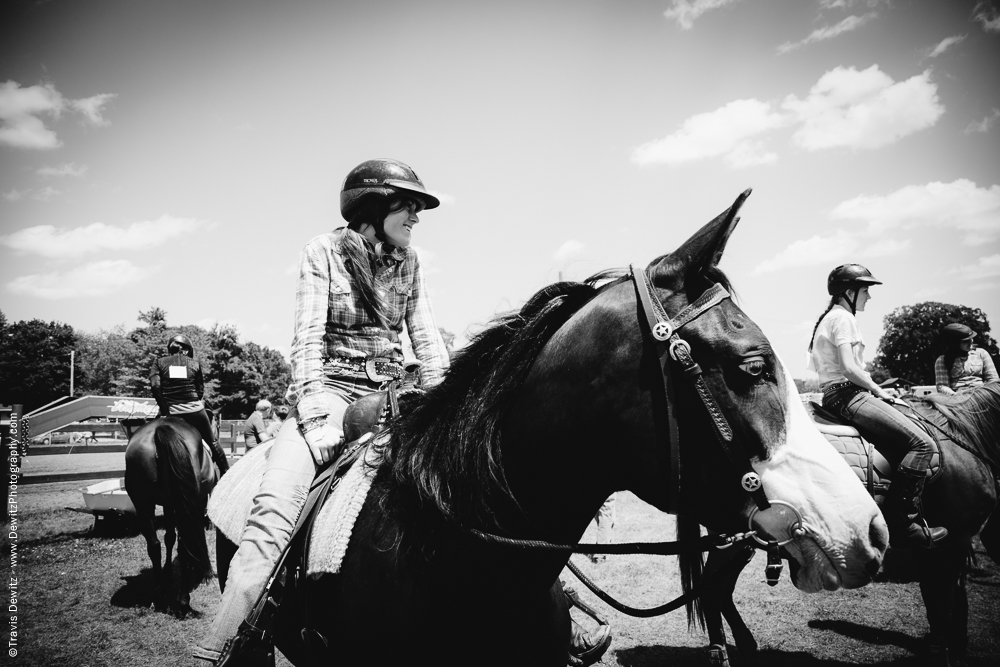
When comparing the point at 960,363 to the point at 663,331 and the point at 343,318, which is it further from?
the point at 343,318

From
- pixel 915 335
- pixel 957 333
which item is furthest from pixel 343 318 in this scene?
pixel 915 335

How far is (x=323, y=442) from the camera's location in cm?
241

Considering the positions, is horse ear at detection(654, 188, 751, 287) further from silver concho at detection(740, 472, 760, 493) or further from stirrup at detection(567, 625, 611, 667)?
stirrup at detection(567, 625, 611, 667)

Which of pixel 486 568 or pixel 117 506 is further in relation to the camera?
pixel 117 506

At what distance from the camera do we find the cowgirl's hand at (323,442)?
2.40 m

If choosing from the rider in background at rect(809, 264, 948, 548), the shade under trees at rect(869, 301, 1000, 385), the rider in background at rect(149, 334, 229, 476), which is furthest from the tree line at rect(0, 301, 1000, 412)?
the rider in background at rect(809, 264, 948, 548)

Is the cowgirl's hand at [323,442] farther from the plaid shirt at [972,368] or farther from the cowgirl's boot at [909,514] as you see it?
the plaid shirt at [972,368]

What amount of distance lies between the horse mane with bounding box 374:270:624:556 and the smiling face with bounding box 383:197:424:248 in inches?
41.0

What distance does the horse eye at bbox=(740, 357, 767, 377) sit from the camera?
5.11ft

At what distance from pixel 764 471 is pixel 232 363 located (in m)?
68.4

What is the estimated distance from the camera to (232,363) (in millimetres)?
61000

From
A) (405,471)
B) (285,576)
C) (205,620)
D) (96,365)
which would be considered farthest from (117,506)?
(96,365)

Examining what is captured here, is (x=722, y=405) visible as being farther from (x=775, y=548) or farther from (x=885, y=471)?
(x=885, y=471)

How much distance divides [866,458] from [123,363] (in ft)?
279
